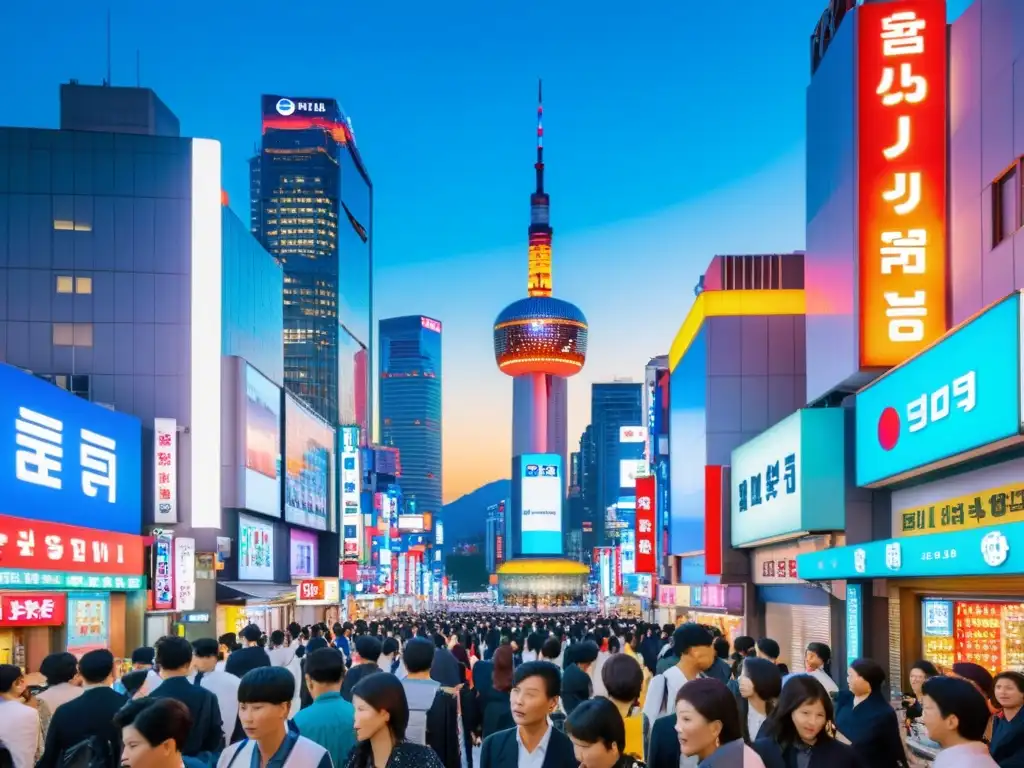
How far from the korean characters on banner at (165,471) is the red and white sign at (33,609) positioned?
10.3m

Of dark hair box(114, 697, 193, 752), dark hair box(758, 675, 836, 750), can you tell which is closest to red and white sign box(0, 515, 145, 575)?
dark hair box(114, 697, 193, 752)

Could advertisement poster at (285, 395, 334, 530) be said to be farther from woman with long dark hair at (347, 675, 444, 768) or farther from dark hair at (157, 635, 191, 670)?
woman with long dark hair at (347, 675, 444, 768)

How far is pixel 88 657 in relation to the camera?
27.2ft

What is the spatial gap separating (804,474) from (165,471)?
19843mm

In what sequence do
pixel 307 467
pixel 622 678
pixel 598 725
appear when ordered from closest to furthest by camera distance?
pixel 598 725 < pixel 622 678 < pixel 307 467

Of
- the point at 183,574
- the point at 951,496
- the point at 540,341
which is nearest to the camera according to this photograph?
the point at 951,496

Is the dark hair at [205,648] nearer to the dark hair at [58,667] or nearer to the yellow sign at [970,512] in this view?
the dark hair at [58,667]

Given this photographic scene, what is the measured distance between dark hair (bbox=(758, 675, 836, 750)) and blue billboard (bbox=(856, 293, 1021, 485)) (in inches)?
338

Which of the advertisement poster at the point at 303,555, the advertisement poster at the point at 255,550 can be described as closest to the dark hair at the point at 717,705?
the advertisement poster at the point at 255,550

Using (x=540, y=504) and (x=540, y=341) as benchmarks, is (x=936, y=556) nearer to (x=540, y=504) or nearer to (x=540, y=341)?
(x=540, y=504)

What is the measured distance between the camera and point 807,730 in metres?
5.77

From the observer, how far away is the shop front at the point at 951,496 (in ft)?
46.2

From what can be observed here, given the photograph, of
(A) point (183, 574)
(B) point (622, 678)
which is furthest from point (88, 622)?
(B) point (622, 678)

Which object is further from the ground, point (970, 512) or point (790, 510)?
point (970, 512)
